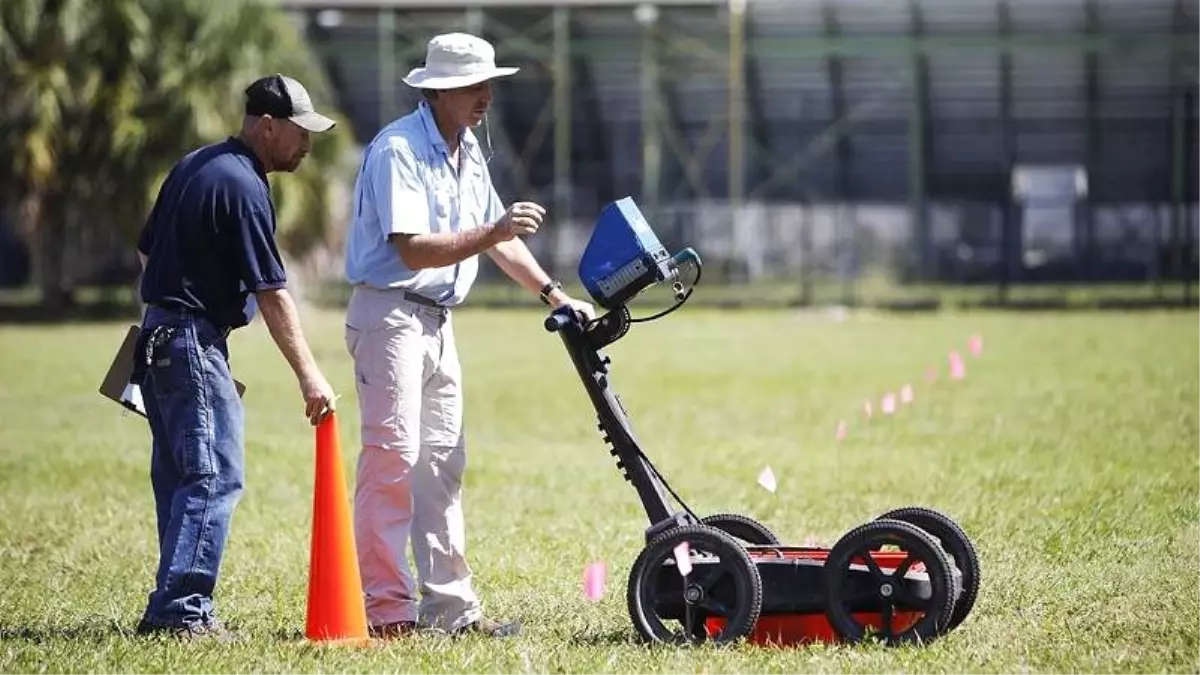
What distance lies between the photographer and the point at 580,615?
26.3 ft

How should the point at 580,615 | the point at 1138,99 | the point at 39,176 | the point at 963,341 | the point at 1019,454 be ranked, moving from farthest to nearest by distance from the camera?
the point at 1138,99 < the point at 39,176 < the point at 963,341 < the point at 1019,454 < the point at 580,615

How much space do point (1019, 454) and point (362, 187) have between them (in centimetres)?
695

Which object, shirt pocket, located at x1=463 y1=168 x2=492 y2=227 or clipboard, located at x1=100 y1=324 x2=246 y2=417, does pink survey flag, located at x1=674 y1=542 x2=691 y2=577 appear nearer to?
shirt pocket, located at x1=463 y1=168 x2=492 y2=227

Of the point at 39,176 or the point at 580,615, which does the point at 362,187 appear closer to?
the point at 580,615

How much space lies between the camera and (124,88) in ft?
110

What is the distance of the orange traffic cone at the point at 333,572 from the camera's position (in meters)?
7.22

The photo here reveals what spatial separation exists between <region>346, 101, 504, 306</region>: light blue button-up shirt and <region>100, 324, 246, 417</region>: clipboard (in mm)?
670

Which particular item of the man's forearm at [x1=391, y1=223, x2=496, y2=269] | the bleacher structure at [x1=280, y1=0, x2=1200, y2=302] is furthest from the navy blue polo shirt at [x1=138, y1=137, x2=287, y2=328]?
the bleacher structure at [x1=280, y1=0, x2=1200, y2=302]

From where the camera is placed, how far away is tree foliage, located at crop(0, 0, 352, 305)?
33.0 metres

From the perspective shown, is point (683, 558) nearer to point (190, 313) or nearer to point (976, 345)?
point (190, 313)

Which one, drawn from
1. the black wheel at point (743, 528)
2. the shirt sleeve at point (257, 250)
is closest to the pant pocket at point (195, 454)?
the shirt sleeve at point (257, 250)

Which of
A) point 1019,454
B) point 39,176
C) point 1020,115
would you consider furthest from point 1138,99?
point 1019,454

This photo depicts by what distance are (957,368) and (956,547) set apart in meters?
14.3

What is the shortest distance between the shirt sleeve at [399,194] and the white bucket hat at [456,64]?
0.26m
